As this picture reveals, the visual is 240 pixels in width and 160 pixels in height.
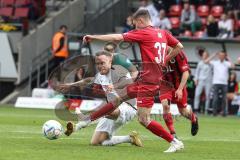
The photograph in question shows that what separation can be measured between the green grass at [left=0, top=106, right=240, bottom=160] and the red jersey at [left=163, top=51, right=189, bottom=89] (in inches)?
48.7

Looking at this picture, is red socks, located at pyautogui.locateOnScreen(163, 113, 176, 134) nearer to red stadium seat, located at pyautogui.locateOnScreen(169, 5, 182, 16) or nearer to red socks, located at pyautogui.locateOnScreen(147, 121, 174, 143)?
red socks, located at pyautogui.locateOnScreen(147, 121, 174, 143)

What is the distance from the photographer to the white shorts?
634 inches

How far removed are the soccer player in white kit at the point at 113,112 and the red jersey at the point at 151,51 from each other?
63cm

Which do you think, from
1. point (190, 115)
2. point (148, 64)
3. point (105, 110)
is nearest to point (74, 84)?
point (105, 110)

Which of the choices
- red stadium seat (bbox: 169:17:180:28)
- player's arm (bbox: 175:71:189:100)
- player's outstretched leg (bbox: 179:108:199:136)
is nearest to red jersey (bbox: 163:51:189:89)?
player's outstretched leg (bbox: 179:108:199:136)

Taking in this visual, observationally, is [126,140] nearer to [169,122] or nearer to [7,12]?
[169,122]

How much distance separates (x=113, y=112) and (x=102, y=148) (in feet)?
2.63

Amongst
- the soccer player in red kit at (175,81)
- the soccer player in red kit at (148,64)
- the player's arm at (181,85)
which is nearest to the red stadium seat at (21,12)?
the soccer player in red kit at (175,81)

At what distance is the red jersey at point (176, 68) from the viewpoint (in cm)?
1773

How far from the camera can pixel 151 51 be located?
49.1 ft

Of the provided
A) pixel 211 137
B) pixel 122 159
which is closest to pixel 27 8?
pixel 211 137

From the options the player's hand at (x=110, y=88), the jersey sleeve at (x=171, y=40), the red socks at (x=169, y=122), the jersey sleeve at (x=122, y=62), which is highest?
the jersey sleeve at (x=171, y=40)

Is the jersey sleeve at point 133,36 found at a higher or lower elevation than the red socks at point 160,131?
higher

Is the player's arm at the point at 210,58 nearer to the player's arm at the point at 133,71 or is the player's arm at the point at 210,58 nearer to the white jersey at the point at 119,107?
the white jersey at the point at 119,107
